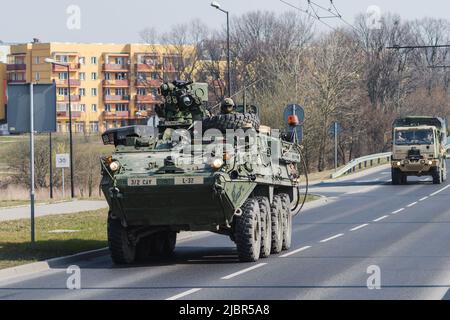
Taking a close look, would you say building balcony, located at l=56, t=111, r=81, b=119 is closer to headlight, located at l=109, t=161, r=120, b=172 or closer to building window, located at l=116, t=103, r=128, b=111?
building window, located at l=116, t=103, r=128, b=111

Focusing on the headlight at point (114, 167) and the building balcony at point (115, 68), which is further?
the building balcony at point (115, 68)

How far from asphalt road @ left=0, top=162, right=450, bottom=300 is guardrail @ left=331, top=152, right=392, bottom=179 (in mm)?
27858

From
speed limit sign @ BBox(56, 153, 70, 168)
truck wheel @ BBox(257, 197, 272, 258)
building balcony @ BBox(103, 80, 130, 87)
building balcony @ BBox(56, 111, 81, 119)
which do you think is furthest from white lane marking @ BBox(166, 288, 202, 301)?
building balcony @ BBox(103, 80, 130, 87)

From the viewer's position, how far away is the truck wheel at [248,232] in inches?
715

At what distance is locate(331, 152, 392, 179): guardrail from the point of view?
56844 mm

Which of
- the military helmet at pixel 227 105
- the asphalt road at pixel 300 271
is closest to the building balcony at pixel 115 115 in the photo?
the asphalt road at pixel 300 271

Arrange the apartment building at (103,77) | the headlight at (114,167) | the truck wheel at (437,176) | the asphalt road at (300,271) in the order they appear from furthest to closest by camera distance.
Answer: the apartment building at (103,77) < the truck wheel at (437,176) < the headlight at (114,167) < the asphalt road at (300,271)

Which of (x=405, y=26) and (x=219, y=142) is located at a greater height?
(x=405, y=26)

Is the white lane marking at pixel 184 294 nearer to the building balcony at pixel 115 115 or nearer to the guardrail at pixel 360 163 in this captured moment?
the guardrail at pixel 360 163

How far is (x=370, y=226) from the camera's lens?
27172 mm

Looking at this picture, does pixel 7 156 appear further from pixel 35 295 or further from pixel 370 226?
pixel 35 295

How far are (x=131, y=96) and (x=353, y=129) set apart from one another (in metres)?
25.9

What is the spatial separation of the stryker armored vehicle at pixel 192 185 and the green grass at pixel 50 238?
5.30 ft
